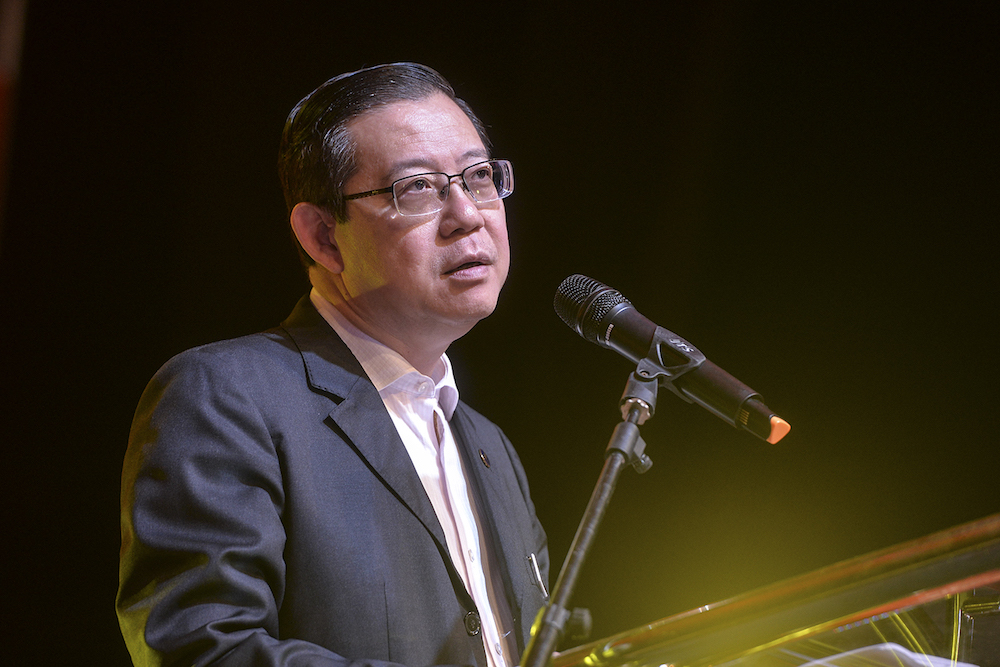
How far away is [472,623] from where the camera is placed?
159cm

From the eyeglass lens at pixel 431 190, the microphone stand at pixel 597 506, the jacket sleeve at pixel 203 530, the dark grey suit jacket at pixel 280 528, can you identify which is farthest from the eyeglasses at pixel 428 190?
the microphone stand at pixel 597 506

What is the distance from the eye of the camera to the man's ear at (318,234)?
6.56 ft

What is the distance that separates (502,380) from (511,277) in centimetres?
47

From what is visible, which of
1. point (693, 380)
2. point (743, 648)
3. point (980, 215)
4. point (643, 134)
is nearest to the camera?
point (743, 648)

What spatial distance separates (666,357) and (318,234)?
111cm

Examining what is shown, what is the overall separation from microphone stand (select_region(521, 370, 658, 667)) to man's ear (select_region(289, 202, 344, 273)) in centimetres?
102

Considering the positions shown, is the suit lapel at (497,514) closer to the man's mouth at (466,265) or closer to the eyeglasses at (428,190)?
the man's mouth at (466,265)

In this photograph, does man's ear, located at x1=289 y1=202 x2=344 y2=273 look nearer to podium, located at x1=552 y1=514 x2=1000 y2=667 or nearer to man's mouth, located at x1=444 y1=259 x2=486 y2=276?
man's mouth, located at x1=444 y1=259 x2=486 y2=276

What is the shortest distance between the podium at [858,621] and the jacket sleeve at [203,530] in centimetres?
60

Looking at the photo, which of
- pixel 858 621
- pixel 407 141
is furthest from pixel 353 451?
pixel 858 621

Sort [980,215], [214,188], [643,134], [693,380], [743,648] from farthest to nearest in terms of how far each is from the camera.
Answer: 1. [643,134]
2. [214,188]
3. [980,215]
4. [693,380]
5. [743,648]

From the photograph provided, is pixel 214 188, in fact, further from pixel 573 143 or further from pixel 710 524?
pixel 710 524

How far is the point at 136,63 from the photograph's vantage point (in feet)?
8.96

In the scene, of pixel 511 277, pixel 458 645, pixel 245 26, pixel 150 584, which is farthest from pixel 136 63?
pixel 458 645
